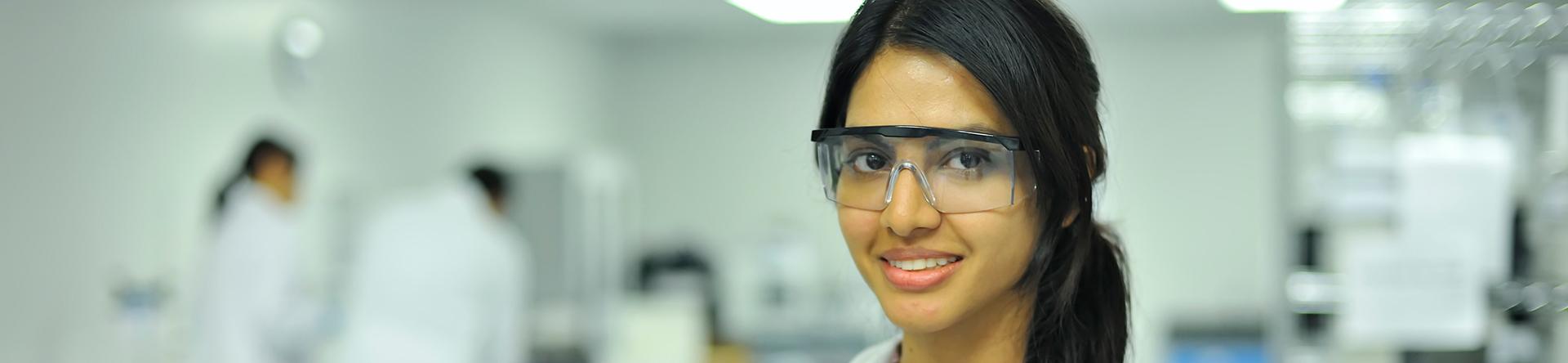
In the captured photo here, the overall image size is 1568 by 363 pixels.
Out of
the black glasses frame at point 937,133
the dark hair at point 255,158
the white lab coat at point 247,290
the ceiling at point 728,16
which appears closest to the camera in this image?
the black glasses frame at point 937,133

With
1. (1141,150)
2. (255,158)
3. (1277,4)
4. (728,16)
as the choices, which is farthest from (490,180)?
(1141,150)

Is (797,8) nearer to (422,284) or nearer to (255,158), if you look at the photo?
Result: (422,284)

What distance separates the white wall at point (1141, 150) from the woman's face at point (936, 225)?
227 inches

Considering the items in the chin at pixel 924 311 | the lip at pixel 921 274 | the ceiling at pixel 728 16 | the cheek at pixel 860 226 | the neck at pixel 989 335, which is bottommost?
the neck at pixel 989 335

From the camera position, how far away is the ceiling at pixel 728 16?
6.30 meters

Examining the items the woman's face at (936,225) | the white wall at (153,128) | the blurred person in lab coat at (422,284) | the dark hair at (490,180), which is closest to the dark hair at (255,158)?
the white wall at (153,128)

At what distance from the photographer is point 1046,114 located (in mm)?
893

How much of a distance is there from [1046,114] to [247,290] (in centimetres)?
318

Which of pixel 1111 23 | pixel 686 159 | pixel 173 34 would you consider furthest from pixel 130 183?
pixel 1111 23

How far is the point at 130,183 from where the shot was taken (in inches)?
150

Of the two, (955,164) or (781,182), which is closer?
(955,164)

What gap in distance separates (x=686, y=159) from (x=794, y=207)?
2.46 ft

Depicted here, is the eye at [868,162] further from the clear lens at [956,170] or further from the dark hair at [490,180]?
the dark hair at [490,180]

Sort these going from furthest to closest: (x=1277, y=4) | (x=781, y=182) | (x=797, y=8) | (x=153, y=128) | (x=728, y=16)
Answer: (x=781, y=182) → (x=728, y=16) → (x=1277, y=4) → (x=153, y=128) → (x=797, y=8)
